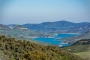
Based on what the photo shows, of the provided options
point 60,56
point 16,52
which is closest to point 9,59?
point 16,52

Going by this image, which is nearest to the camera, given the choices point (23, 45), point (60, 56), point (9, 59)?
point (9, 59)

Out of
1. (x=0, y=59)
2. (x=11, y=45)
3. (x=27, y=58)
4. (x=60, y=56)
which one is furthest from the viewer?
(x=60, y=56)

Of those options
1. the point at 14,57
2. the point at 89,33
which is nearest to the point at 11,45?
the point at 14,57

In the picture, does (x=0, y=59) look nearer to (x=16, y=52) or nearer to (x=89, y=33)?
(x=16, y=52)

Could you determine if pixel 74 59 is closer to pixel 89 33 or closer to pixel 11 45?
pixel 11 45

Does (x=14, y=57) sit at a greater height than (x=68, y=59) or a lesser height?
greater

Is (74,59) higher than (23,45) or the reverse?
the reverse

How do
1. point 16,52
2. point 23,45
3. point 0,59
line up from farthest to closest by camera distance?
point 23,45, point 16,52, point 0,59

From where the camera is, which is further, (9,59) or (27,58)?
(27,58)

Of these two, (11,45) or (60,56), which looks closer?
(11,45)
